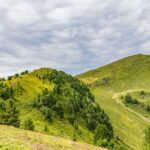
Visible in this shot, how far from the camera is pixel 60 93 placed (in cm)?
13500

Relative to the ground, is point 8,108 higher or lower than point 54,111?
higher

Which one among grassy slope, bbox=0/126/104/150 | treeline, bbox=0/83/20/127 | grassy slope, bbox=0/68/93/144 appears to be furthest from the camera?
grassy slope, bbox=0/68/93/144

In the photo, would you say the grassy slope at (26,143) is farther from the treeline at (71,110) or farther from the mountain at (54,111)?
the treeline at (71,110)

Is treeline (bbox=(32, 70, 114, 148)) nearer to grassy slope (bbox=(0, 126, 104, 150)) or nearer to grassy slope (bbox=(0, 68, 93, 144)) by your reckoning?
grassy slope (bbox=(0, 68, 93, 144))

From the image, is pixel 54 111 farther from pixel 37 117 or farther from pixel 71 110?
pixel 37 117

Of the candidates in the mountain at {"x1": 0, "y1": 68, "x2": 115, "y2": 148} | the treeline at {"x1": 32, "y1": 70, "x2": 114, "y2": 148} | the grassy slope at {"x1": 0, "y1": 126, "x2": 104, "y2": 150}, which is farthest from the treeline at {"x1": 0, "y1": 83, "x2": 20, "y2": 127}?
the grassy slope at {"x1": 0, "y1": 126, "x2": 104, "y2": 150}

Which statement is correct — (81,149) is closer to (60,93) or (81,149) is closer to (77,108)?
(77,108)

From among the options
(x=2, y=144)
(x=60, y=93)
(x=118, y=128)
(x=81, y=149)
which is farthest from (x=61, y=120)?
(x=2, y=144)

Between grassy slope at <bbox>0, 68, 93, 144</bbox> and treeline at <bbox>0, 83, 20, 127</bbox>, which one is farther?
grassy slope at <bbox>0, 68, 93, 144</bbox>

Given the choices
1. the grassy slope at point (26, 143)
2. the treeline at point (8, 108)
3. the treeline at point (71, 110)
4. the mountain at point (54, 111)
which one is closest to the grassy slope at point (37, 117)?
the mountain at point (54, 111)

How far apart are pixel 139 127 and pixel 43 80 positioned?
63.5 metres

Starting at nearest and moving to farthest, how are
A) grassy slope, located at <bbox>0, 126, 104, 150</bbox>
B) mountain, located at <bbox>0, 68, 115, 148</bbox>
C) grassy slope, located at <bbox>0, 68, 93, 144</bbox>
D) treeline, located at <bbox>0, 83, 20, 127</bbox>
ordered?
grassy slope, located at <bbox>0, 126, 104, 150</bbox> → treeline, located at <bbox>0, 83, 20, 127</bbox> → grassy slope, located at <bbox>0, 68, 93, 144</bbox> → mountain, located at <bbox>0, 68, 115, 148</bbox>

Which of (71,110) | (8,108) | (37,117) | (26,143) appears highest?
(8,108)

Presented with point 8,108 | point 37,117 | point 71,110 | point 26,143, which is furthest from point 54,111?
point 26,143
